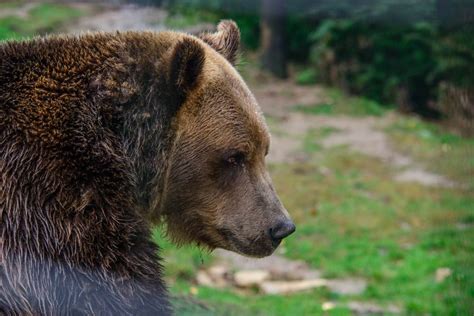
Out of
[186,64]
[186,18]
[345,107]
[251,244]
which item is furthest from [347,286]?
[345,107]

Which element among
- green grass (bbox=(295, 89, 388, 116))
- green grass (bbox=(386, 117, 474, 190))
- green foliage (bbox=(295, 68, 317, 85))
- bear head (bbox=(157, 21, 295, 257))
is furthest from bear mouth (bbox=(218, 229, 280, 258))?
green foliage (bbox=(295, 68, 317, 85))

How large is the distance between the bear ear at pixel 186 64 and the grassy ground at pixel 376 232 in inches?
90.3

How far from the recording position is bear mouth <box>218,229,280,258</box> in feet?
12.3

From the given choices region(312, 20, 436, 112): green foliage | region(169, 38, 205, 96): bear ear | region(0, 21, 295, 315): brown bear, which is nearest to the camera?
region(0, 21, 295, 315): brown bear

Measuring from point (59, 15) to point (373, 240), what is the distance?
4.99m

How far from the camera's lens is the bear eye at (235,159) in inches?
145

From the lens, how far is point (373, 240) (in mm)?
9430

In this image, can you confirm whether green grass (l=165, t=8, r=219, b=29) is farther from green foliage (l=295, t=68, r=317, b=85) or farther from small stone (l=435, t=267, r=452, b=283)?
green foliage (l=295, t=68, r=317, b=85)

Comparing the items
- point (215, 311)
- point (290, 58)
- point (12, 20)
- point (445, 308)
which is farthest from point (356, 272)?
point (290, 58)

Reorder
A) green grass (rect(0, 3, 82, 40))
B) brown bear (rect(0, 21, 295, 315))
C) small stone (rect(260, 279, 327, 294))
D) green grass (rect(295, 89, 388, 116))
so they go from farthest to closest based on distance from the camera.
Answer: green grass (rect(295, 89, 388, 116)), green grass (rect(0, 3, 82, 40)), small stone (rect(260, 279, 327, 294)), brown bear (rect(0, 21, 295, 315))

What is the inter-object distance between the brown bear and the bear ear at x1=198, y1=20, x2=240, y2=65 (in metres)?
0.11

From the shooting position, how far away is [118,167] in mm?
3408

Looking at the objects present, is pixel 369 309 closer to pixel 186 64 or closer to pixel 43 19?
pixel 186 64

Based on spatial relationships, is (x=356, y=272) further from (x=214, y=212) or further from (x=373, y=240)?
(x=214, y=212)
